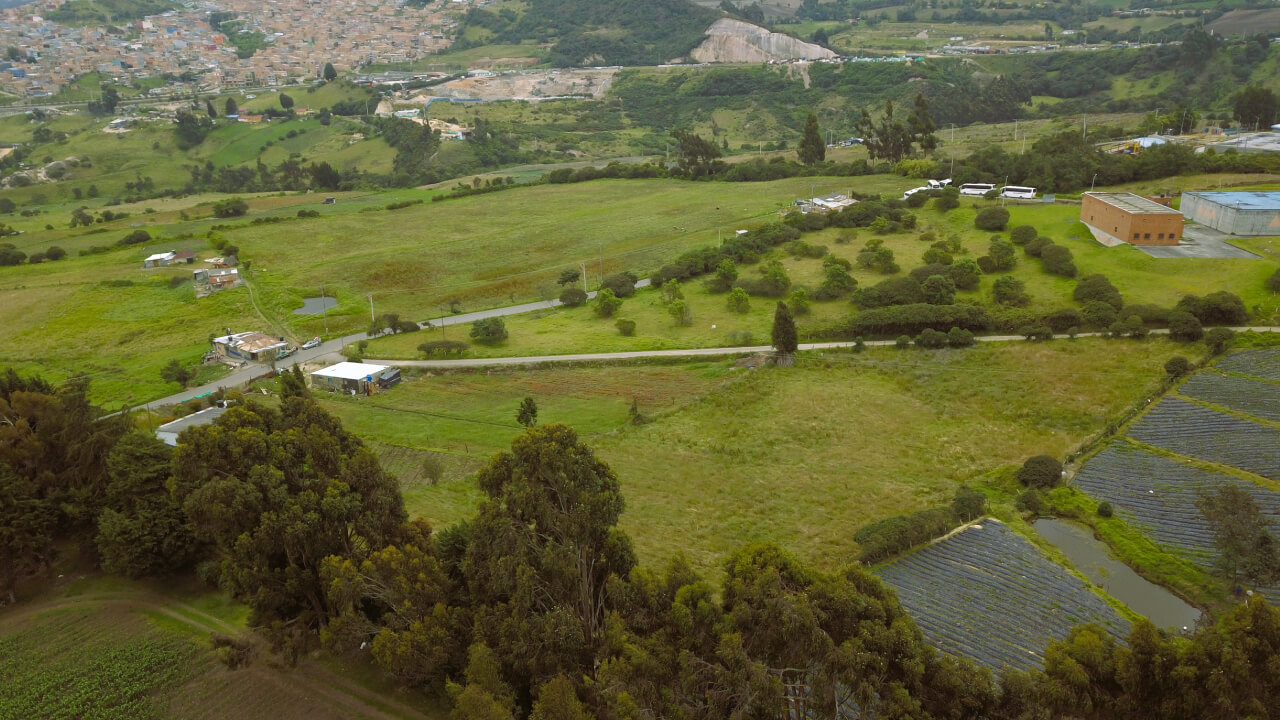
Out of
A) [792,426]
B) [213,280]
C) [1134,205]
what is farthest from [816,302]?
[213,280]

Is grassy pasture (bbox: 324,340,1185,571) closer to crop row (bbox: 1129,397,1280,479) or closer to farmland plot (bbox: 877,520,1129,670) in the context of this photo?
crop row (bbox: 1129,397,1280,479)

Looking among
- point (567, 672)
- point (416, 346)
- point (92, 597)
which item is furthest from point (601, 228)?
point (567, 672)

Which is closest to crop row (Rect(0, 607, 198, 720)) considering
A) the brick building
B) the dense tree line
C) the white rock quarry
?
the dense tree line

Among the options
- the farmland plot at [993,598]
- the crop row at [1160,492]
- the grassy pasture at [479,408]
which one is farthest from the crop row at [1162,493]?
the grassy pasture at [479,408]

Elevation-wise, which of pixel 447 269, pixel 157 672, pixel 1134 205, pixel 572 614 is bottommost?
pixel 157 672

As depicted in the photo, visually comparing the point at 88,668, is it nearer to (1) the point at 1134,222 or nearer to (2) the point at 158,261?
(2) the point at 158,261

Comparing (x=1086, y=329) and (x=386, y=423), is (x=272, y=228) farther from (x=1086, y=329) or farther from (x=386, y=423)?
(x=1086, y=329)

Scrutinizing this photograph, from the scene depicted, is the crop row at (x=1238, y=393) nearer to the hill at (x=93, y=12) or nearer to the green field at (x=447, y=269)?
the green field at (x=447, y=269)
